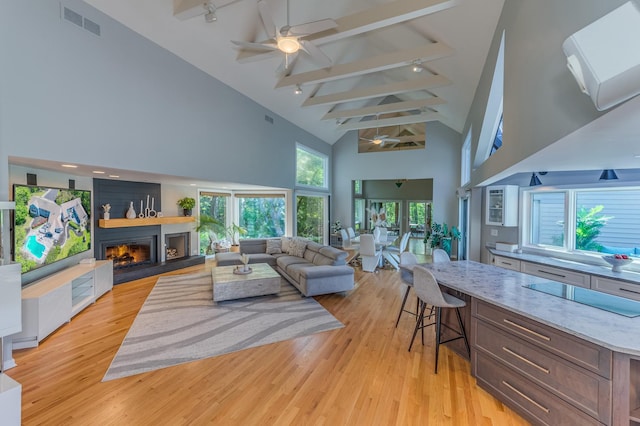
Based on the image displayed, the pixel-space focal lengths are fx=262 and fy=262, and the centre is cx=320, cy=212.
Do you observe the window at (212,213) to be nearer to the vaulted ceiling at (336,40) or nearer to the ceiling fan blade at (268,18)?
the vaulted ceiling at (336,40)

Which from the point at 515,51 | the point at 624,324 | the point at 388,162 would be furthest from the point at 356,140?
the point at 624,324

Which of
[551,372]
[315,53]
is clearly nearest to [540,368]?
[551,372]

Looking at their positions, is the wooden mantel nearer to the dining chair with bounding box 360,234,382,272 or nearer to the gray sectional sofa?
the gray sectional sofa

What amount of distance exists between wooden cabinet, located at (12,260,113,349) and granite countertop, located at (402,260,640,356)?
455cm

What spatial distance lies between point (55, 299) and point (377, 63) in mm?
5862

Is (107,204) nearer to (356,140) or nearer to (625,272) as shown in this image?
(356,140)

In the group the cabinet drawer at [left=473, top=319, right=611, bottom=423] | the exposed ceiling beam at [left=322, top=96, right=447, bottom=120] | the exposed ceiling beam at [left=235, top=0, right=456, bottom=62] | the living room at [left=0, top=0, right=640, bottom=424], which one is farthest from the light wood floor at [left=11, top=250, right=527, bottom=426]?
the exposed ceiling beam at [left=322, top=96, right=447, bottom=120]

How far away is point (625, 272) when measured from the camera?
3.25 m

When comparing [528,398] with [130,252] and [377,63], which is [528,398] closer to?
[377,63]

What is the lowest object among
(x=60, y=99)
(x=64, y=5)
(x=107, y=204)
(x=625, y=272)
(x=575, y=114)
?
(x=625, y=272)

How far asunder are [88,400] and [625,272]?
5.92 m

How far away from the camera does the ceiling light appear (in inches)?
125

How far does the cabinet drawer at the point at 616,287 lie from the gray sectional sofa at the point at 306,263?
332 cm

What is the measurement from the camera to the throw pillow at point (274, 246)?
22.9ft
